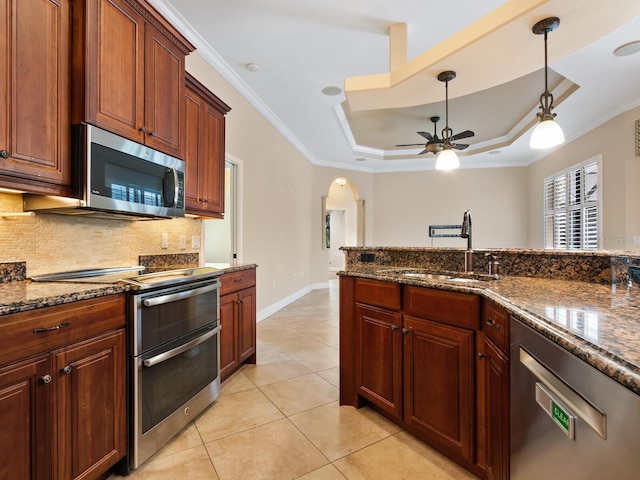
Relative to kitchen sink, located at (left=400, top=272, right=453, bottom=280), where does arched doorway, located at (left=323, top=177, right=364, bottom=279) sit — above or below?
above

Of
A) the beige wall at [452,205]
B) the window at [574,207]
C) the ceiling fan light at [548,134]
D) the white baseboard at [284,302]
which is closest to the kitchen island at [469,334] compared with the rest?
the ceiling fan light at [548,134]

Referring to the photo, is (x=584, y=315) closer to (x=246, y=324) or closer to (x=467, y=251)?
(x=467, y=251)

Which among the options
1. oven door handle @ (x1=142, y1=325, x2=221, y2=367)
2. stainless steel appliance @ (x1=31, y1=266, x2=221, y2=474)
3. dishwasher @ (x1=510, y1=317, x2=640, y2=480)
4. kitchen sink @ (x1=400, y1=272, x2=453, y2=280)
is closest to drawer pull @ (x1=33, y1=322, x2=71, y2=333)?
stainless steel appliance @ (x1=31, y1=266, x2=221, y2=474)

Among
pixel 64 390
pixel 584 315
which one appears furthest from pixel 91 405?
pixel 584 315

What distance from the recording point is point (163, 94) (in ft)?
6.93

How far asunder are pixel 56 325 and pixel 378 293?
1.60 m

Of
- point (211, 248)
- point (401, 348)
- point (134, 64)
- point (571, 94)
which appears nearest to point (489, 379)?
point (401, 348)

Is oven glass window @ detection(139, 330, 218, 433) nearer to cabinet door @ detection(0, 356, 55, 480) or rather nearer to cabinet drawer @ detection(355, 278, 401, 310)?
cabinet door @ detection(0, 356, 55, 480)

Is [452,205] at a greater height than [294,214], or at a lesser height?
greater

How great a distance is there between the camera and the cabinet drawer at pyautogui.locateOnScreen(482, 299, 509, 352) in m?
1.27

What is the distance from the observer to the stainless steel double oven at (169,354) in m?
1.59

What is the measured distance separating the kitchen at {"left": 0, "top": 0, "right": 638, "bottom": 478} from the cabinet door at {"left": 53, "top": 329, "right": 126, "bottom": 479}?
28.2 inches

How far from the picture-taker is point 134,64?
6.16 ft

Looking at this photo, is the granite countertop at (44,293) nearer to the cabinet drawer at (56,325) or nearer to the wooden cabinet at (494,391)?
the cabinet drawer at (56,325)
